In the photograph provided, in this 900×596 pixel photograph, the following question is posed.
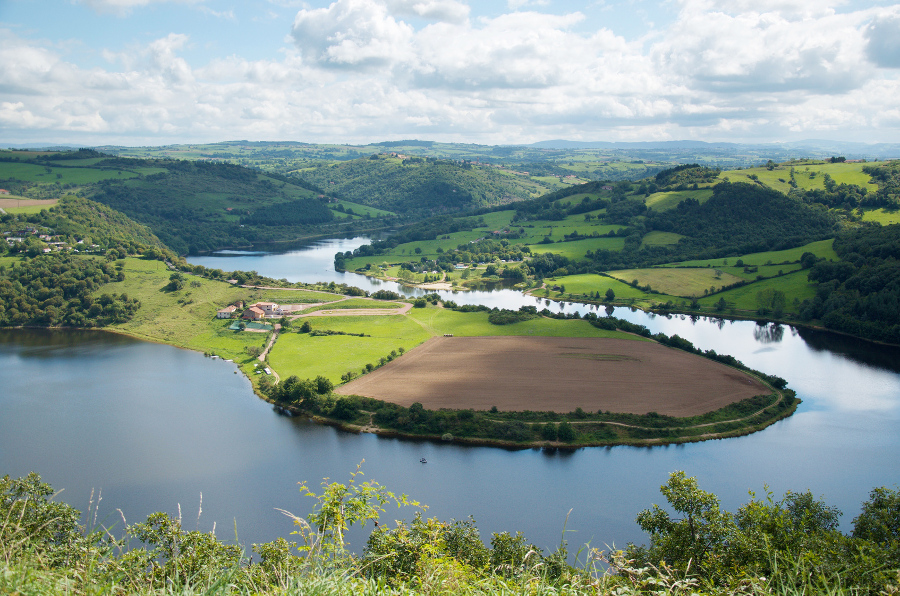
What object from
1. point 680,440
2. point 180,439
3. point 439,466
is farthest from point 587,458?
point 180,439

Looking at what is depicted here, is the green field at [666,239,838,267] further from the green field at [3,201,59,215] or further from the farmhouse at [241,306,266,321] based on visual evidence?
the green field at [3,201,59,215]

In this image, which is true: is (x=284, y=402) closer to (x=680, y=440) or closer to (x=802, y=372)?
(x=680, y=440)

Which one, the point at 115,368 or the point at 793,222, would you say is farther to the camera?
the point at 793,222

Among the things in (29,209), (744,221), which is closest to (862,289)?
(744,221)

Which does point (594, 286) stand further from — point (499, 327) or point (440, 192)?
point (440, 192)

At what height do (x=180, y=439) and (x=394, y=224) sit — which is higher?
(x=394, y=224)

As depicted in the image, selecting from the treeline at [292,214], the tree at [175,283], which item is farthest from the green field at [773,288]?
the treeline at [292,214]
